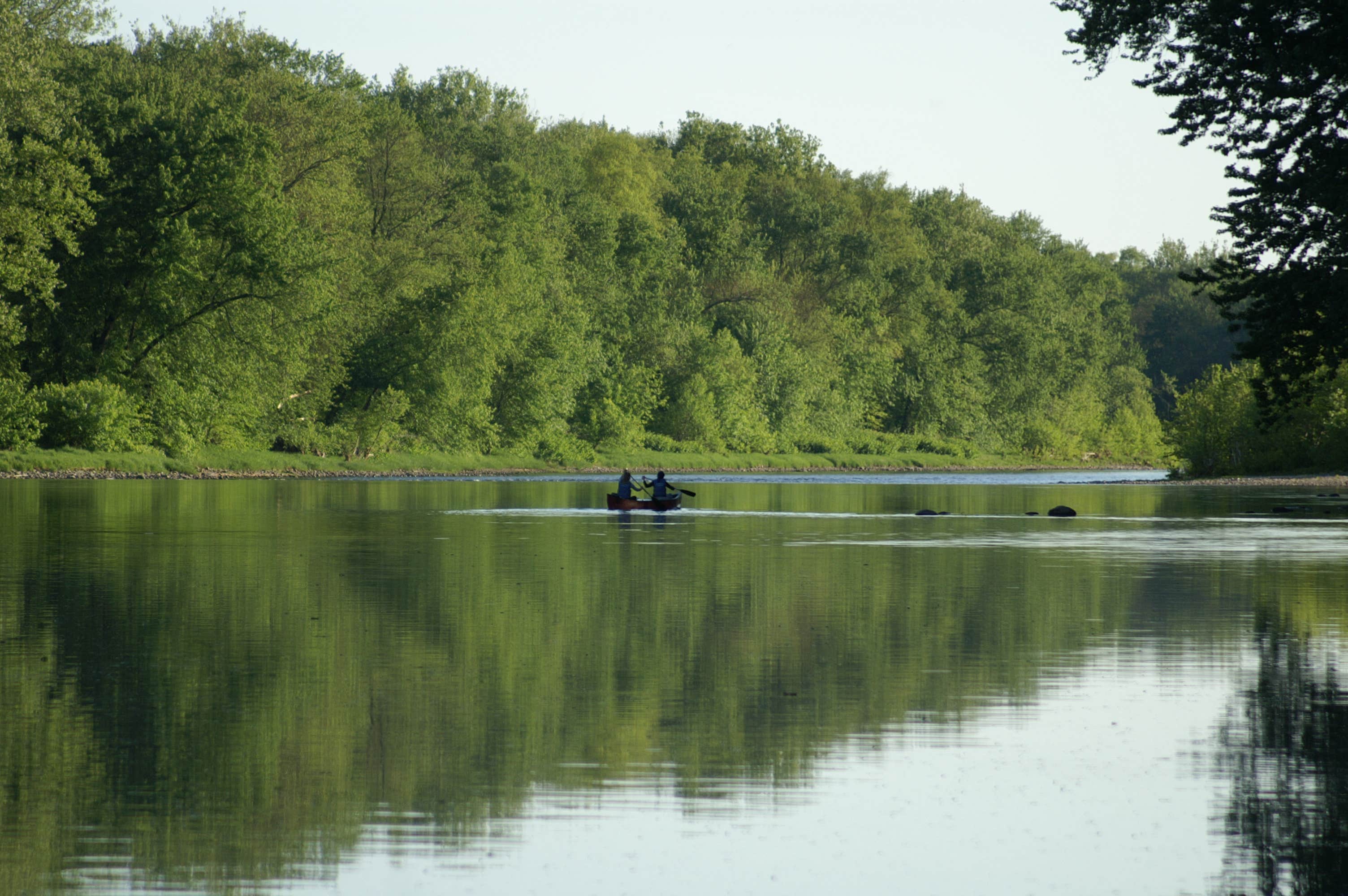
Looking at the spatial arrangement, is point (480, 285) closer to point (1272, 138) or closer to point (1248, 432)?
point (1248, 432)

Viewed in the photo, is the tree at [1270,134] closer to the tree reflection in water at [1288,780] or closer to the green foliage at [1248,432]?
the tree reflection in water at [1288,780]

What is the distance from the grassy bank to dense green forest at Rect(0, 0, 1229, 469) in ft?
3.94

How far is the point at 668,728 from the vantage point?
10328mm

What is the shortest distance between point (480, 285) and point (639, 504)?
161 feet

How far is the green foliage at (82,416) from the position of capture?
233ft

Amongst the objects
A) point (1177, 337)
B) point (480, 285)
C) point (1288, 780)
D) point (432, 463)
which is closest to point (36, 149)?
point (432, 463)

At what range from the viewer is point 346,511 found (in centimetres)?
4231

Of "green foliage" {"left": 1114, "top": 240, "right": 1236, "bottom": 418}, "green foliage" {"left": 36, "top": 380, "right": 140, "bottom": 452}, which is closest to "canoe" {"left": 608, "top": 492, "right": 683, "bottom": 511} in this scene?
"green foliage" {"left": 36, "top": 380, "right": 140, "bottom": 452}

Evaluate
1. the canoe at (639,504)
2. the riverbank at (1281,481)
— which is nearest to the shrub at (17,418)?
the canoe at (639,504)

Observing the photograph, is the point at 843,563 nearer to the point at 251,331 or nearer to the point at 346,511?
the point at 346,511

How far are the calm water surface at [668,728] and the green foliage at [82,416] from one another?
165 feet

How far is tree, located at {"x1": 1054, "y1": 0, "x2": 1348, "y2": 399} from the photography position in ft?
75.6

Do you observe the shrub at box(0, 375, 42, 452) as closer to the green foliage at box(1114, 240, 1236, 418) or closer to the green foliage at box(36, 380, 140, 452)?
the green foliage at box(36, 380, 140, 452)

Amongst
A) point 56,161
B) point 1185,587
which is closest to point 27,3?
point 56,161
